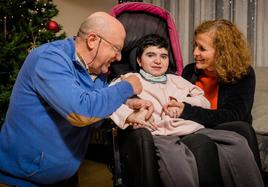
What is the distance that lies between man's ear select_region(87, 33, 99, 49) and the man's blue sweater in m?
0.08

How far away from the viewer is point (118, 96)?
4.24 feet

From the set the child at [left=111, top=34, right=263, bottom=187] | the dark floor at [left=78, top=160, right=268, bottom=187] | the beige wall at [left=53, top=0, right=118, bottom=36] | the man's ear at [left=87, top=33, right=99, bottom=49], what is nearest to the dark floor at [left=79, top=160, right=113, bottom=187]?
the dark floor at [left=78, top=160, right=268, bottom=187]

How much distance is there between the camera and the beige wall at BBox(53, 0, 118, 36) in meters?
3.64

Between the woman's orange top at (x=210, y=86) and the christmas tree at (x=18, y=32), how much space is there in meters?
1.20

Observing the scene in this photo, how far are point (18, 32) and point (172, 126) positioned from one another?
1.42 meters

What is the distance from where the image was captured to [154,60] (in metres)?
1.96

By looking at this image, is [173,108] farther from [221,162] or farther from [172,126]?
[221,162]

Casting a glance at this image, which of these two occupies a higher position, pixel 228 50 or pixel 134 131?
pixel 228 50

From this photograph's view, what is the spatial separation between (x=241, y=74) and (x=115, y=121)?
819 millimetres

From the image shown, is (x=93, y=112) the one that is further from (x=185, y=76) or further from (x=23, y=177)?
(x=185, y=76)

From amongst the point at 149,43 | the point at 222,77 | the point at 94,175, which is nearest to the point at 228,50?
the point at 222,77

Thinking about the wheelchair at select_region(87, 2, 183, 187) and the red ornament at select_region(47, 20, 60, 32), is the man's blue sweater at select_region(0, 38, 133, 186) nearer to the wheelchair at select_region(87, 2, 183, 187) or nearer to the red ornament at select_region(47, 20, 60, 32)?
the wheelchair at select_region(87, 2, 183, 187)

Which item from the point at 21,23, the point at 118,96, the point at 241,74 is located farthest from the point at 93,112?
the point at 21,23

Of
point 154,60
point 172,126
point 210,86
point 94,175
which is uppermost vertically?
point 154,60
